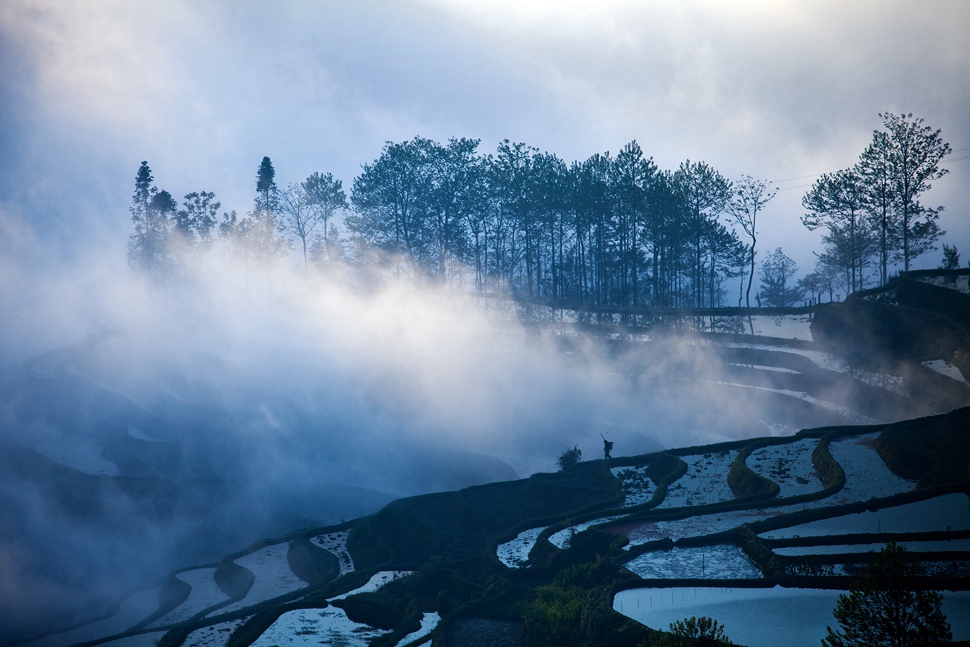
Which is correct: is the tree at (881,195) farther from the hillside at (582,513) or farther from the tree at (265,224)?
the tree at (265,224)

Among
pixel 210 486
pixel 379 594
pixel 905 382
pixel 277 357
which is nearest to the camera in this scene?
pixel 379 594

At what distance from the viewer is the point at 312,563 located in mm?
35250

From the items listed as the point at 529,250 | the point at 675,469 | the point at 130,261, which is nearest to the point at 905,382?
the point at 675,469

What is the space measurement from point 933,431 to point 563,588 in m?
20.4

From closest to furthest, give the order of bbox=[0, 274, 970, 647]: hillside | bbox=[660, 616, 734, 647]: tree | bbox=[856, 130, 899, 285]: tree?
1. bbox=[660, 616, 734, 647]: tree
2. bbox=[0, 274, 970, 647]: hillside
3. bbox=[856, 130, 899, 285]: tree

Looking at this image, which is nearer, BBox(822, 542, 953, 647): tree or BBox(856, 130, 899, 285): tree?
BBox(822, 542, 953, 647): tree

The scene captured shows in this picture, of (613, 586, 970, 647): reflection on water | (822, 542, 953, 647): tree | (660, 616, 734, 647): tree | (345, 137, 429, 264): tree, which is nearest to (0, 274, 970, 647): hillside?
(613, 586, 970, 647): reflection on water

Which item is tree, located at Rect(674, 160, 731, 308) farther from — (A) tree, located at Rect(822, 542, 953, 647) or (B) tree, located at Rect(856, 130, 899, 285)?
(A) tree, located at Rect(822, 542, 953, 647)

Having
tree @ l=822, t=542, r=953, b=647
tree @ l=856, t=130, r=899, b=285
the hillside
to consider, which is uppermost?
tree @ l=856, t=130, r=899, b=285

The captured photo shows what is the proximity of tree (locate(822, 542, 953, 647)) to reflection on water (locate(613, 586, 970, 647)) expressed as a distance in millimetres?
2370

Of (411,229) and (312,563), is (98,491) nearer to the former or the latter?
(312,563)

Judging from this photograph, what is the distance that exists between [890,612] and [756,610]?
214 inches

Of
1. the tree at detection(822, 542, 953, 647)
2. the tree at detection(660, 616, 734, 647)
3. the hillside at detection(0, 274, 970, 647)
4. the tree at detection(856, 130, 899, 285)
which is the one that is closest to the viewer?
the tree at detection(822, 542, 953, 647)

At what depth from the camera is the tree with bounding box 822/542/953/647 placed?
46.6 feet
